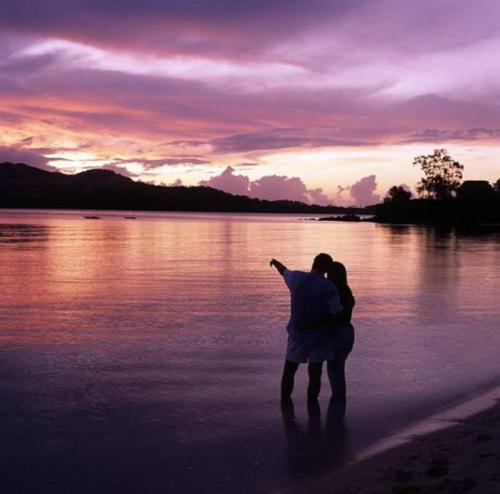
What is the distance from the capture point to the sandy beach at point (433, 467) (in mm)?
5328

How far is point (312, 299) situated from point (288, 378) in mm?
1404

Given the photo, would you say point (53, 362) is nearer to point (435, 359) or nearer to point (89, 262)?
point (435, 359)

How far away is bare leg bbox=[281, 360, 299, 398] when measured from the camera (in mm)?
7989

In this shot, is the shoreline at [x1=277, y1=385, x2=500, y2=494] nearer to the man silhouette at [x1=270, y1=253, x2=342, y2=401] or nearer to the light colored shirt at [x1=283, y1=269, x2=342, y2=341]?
the man silhouette at [x1=270, y1=253, x2=342, y2=401]

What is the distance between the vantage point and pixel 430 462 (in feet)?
19.6

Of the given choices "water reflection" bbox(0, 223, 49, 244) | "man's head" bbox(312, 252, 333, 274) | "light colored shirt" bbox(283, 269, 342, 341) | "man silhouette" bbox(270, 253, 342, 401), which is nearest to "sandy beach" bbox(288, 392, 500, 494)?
"man silhouette" bbox(270, 253, 342, 401)

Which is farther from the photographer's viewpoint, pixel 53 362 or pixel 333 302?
pixel 53 362

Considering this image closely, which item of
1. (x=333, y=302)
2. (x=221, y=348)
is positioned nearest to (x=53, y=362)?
(x=221, y=348)

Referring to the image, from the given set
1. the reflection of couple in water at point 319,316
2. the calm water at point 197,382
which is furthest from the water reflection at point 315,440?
the reflection of couple in water at point 319,316

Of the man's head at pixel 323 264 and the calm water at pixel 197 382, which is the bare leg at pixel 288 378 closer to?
the calm water at pixel 197 382

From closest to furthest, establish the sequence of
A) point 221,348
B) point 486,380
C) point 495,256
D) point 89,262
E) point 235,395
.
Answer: point 235,395 < point 486,380 < point 221,348 < point 89,262 < point 495,256

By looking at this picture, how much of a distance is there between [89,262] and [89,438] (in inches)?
1003

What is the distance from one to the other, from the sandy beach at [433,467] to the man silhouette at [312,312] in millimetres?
1462

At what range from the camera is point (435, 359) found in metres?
11.0
